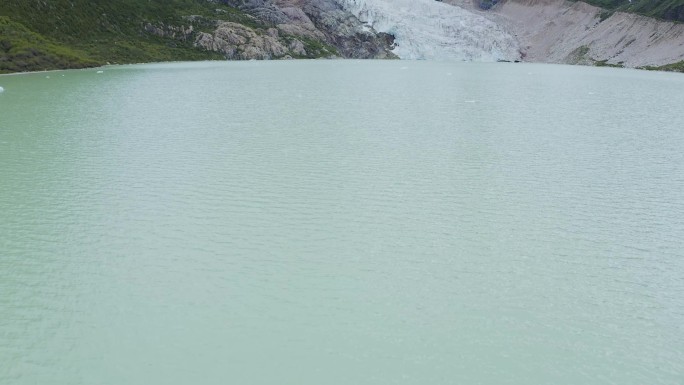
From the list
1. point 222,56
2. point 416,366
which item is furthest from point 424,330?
point 222,56

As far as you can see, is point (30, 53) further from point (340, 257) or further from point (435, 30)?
point (435, 30)

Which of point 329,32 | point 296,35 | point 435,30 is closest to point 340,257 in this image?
point 296,35

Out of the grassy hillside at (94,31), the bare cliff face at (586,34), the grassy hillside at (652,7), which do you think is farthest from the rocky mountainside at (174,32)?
the grassy hillside at (652,7)

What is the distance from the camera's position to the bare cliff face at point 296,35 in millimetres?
136000

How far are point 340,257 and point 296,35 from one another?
14686cm

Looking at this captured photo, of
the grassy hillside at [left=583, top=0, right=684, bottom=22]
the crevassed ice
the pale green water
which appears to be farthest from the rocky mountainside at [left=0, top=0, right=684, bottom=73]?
the pale green water

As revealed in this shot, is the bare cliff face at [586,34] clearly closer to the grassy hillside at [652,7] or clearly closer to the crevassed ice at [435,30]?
the grassy hillside at [652,7]

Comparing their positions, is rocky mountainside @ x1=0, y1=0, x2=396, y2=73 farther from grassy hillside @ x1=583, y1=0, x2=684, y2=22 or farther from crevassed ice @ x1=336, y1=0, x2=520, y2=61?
grassy hillside @ x1=583, y1=0, x2=684, y2=22

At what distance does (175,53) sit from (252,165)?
104252 mm

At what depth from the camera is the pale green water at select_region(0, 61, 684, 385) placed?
10.2 m

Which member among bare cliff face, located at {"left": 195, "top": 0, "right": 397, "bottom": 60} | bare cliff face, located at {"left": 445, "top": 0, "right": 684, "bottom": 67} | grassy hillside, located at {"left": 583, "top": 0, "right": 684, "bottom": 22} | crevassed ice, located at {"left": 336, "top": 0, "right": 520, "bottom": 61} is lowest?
bare cliff face, located at {"left": 195, "top": 0, "right": 397, "bottom": 60}

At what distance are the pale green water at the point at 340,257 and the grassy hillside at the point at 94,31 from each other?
5625 centimetres

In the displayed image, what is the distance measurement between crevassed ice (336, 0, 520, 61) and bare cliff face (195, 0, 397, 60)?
12.4ft

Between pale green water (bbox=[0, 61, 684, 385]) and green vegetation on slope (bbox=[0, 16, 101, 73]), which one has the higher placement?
pale green water (bbox=[0, 61, 684, 385])
